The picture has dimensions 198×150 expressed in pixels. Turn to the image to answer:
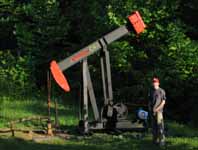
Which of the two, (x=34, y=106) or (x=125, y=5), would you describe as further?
(x=125, y=5)

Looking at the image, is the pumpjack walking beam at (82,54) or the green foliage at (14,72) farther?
the green foliage at (14,72)

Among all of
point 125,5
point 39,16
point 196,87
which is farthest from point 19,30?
point 196,87

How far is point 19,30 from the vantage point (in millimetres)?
24781

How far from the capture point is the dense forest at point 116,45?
20516mm

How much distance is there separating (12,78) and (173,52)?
295 inches

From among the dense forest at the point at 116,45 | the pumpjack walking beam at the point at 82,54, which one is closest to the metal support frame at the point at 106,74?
the pumpjack walking beam at the point at 82,54

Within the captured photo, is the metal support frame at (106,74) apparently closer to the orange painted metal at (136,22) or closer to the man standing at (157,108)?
the orange painted metal at (136,22)

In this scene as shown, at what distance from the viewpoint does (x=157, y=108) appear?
12.4 m

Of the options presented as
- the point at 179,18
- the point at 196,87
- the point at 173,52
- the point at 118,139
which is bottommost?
the point at 118,139

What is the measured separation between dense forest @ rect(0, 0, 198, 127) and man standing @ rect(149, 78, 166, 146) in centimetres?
690

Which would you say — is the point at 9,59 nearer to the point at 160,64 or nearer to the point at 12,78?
the point at 12,78

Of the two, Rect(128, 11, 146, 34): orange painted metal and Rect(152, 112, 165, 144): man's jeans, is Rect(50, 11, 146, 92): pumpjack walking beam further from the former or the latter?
Rect(152, 112, 165, 144): man's jeans

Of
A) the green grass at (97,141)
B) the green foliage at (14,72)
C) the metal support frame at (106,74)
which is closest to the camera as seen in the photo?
the green grass at (97,141)

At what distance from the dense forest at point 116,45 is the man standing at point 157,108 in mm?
6897
